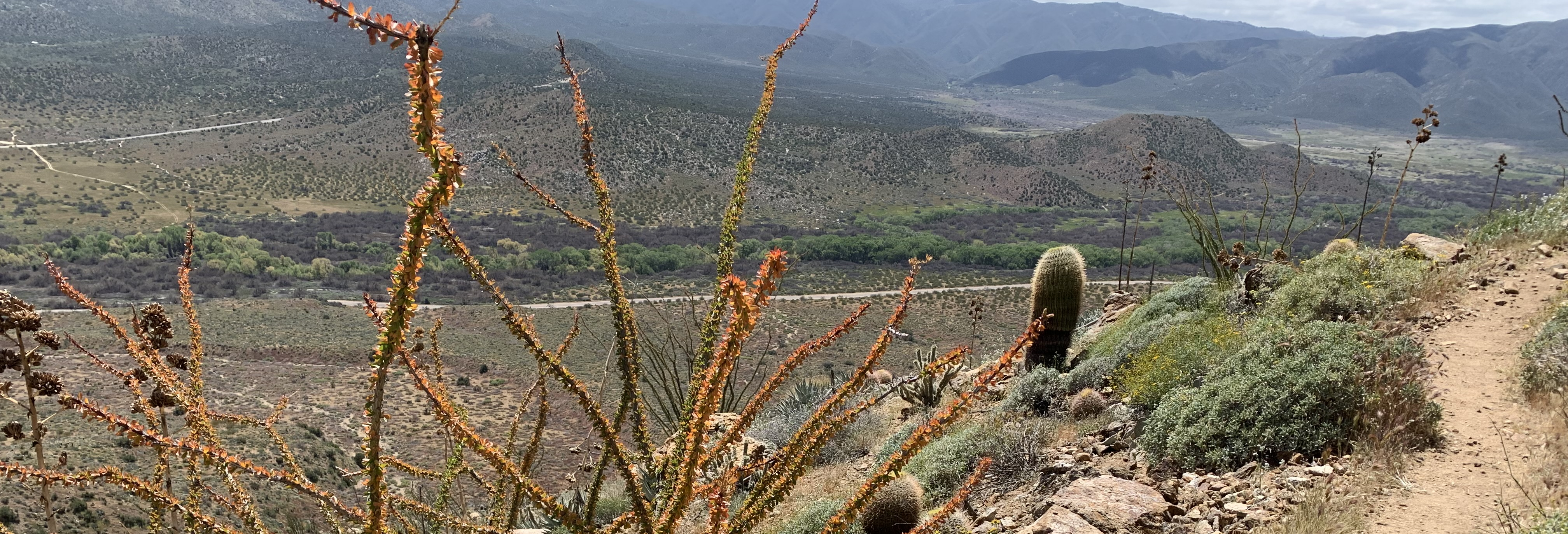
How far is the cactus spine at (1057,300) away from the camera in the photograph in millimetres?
10055

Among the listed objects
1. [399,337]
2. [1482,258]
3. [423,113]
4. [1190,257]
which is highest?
[423,113]

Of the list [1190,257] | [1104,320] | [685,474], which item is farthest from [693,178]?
[685,474]

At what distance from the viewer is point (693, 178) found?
2611 inches

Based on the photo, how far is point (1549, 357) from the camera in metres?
5.18

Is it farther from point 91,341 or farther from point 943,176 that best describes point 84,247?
point 943,176

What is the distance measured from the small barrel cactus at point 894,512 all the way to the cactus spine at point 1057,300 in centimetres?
454

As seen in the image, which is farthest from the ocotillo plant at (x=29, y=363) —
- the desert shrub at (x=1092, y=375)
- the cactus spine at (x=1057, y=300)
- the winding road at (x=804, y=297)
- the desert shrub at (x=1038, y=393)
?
the winding road at (x=804, y=297)

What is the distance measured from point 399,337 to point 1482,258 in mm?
9413

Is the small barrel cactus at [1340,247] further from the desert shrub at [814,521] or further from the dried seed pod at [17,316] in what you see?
the dried seed pod at [17,316]

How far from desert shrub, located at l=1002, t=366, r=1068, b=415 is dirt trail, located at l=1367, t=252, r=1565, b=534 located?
9.75 feet

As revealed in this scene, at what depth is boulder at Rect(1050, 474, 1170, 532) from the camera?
4594mm

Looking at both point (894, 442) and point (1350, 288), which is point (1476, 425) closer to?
point (1350, 288)

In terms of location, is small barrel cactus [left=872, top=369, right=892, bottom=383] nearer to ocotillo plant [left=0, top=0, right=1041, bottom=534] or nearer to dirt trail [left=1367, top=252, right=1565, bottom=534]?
dirt trail [left=1367, top=252, right=1565, bottom=534]

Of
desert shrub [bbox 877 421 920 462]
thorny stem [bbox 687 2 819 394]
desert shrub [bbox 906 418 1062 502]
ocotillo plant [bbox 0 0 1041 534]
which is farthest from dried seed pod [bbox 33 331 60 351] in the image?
desert shrub [bbox 877 421 920 462]
